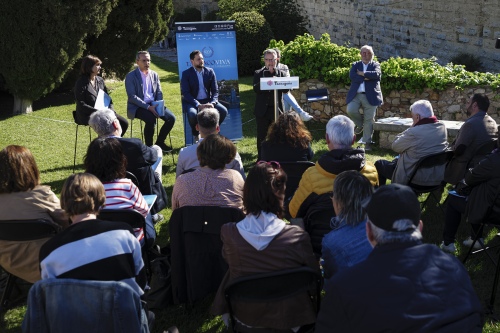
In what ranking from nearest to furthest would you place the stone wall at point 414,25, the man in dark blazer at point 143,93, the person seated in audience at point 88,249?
the person seated in audience at point 88,249 → the man in dark blazer at point 143,93 → the stone wall at point 414,25

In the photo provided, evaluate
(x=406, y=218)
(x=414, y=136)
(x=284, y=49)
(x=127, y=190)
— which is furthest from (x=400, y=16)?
(x=406, y=218)

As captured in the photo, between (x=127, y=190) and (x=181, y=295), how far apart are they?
87cm

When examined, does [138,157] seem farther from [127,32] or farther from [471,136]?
[127,32]

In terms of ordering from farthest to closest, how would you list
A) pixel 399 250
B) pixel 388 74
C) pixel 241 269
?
pixel 388 74 → pixel 241 269 → pixel 399 250

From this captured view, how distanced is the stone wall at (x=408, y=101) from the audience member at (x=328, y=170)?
5.93m

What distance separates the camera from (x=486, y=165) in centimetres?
490

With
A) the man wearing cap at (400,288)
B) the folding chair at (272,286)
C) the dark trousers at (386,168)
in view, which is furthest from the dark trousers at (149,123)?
the man wearing cap at (400,288)

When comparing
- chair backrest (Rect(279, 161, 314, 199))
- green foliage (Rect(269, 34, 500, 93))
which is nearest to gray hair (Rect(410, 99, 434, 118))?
chair backrest (Rect(279, 161, 314, 199))

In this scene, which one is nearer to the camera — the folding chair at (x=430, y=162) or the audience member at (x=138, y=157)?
the audience member at (x=138, y=157)

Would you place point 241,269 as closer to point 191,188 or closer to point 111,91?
point 191,188

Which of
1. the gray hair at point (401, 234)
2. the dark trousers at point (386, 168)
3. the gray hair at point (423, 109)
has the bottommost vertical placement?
the dark trousers at point (386, 168)

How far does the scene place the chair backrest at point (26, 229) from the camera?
429 centimetres

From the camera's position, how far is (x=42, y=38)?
1223 cm

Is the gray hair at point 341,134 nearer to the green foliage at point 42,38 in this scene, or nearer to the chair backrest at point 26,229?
the chair backrest at point 26,229
